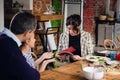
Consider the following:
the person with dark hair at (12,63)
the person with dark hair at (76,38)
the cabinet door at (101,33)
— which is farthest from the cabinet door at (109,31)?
the person with dark hair at (12,63)

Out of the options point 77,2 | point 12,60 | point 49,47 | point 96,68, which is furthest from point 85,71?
point 77,2

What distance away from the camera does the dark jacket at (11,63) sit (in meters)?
1.54

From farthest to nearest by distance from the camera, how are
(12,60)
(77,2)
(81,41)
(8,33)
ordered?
(77,2) → (81,41) → (8,33) → (12,60)

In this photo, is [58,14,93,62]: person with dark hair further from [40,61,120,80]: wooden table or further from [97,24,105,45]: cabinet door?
[97,24,105,45]: cabinet door

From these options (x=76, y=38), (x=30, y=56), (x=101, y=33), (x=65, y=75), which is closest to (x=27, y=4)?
(x=76, y=38)

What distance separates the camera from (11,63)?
154cm

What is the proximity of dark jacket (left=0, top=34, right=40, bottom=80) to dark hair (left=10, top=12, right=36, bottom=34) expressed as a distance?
0.20 m

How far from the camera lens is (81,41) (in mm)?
3631

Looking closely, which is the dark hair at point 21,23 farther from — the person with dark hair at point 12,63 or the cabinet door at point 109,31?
the cabinet door at point 109,31

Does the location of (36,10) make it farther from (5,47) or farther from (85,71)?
(5,47)

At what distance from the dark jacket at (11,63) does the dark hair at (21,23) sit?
200 mm

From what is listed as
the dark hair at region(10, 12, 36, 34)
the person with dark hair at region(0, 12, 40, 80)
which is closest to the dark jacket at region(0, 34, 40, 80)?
the person with dark hair at region(0, 12, 40, 80)

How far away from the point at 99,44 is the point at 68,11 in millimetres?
1361

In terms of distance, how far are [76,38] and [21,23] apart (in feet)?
6.27
